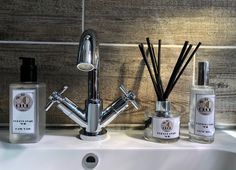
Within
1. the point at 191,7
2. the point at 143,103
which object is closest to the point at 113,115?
the point at 143,103

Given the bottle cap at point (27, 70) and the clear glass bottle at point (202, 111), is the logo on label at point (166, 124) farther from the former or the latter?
the bottle cap at point (27, 70)

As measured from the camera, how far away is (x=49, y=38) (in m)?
0.71

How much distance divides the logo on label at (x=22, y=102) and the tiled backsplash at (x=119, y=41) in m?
0.11

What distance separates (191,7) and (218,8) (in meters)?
0.07

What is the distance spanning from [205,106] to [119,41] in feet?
0.79

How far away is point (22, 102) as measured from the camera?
0.61 meters

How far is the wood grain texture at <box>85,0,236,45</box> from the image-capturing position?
71cm

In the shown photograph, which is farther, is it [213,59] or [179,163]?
[213,59]

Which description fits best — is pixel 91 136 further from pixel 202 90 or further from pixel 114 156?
pixel 202 90

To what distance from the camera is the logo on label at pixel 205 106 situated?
0.63m

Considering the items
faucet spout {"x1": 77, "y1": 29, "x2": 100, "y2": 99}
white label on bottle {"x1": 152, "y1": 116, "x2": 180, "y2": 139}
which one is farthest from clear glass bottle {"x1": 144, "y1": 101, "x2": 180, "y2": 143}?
faucet spout {"x1": 77, "y1": 29, "x2": 100, "y2": 99}

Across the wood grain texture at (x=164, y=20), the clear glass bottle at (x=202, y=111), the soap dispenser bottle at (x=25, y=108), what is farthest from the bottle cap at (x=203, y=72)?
the soap dispenser bottle at (x=25, y=108)

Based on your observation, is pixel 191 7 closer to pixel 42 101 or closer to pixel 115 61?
pixel 115 61

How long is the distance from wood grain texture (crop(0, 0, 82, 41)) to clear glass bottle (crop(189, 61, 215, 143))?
0.29 meters
